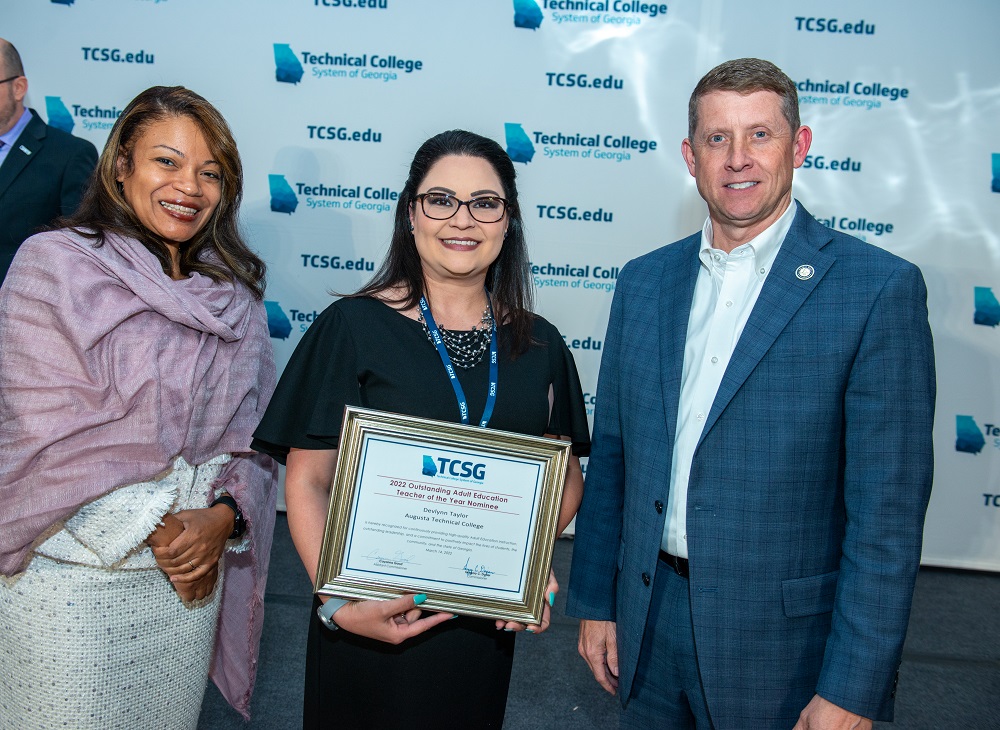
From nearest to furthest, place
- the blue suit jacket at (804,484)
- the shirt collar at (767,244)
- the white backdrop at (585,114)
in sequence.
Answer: the blue suit jacket at (804,484)
the shirt collar at (767,244)
the white backdrop at (585,114)

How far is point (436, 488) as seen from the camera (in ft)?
5.65

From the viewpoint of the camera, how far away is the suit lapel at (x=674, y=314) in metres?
1.87

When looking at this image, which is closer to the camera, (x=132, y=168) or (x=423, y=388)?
(x=423, y=388)

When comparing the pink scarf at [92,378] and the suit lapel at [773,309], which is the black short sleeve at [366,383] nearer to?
the pink scarf at [92,378]

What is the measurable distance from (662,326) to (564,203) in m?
3.14

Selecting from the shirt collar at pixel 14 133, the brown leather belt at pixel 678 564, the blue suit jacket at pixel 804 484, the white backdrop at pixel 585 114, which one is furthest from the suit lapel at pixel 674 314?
the shirt collar at pixel 14 133

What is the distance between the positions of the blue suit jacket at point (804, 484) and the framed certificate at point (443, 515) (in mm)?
306

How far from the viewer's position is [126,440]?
191 cm

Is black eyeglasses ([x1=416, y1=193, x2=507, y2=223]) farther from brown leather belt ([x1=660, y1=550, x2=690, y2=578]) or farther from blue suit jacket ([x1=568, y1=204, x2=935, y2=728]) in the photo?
brown leather belt ([x1=660, y1=550, x2=690, y2=578])

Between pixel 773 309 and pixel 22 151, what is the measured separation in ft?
11.9

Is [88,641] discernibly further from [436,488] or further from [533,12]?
[533,12]

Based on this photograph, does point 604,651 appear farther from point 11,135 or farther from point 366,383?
point 11,135

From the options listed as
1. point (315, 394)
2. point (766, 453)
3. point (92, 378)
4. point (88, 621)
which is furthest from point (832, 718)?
point (92, 378)

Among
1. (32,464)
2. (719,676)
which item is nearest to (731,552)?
(719,676)
